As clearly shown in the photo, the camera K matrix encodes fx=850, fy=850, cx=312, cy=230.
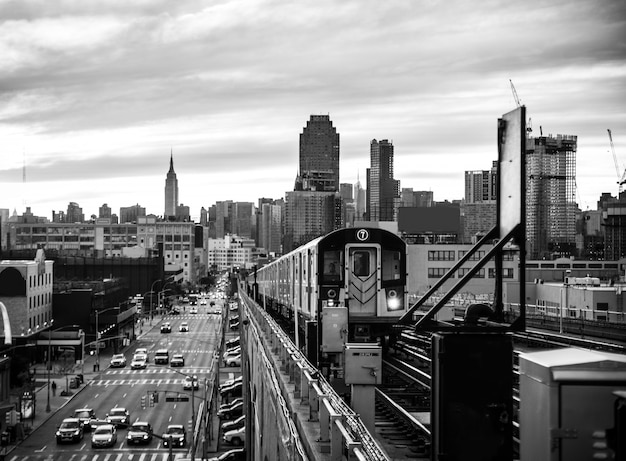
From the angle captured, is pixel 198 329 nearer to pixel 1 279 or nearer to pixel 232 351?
pixel 232 351

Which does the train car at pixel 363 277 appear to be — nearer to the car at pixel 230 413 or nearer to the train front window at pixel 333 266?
the train front window at pixel 333 266

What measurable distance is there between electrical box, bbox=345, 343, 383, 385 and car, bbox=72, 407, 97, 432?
35.9 meters

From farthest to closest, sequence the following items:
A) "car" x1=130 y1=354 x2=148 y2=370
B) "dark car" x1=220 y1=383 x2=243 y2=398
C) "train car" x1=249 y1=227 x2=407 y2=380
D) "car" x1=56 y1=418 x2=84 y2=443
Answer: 1. "car" x1=130 y1=354 x2=148 y2=370
2. "dark car" x1=220 y1=383 x2=243 y2=398
3. "car" x1=56 y1=418 x2=84 y2=443
4. "train car" x1=249 y1=227 x2=407 y2=380

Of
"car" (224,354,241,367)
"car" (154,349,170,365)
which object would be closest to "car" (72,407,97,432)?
"car" (154,349,170,365)

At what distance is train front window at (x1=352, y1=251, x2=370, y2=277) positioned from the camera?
71.3 feet

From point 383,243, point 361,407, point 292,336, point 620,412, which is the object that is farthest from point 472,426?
point 292,336

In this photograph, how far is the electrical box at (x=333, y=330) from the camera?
54.8ft

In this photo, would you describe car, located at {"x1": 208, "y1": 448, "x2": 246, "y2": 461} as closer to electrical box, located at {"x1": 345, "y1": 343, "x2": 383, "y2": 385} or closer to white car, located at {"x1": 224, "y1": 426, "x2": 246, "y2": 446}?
white car, located at {"x1": 224, "y1": 426, "x2": 246, "y2": 446}

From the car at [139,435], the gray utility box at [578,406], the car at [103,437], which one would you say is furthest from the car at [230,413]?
the gray utility box at [578,406]

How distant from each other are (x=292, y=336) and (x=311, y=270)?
10953 mm

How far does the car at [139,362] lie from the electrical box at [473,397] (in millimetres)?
62908

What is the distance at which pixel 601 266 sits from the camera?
10156 cm

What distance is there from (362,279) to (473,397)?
47.7ft

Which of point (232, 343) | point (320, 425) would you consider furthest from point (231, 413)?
point (320, 425)
